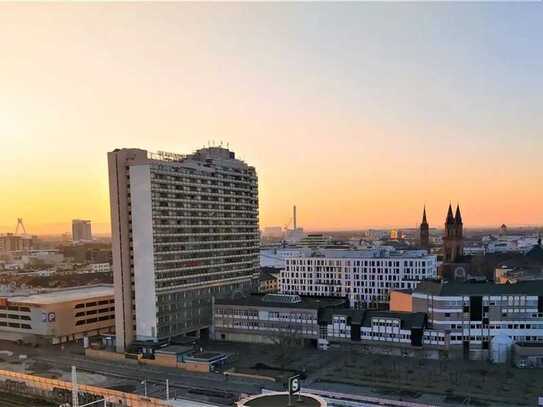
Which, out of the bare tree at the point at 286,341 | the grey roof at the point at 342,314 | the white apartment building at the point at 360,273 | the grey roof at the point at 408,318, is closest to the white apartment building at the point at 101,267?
the white apartment building at the point at 360,273

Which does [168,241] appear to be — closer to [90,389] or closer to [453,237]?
Result: [90,389]

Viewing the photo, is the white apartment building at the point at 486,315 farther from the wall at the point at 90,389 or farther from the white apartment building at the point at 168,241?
the wall at the point at 90,389

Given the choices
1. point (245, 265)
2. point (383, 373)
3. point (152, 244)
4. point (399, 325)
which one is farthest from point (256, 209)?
point (383, 373)

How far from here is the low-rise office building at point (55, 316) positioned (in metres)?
69.2

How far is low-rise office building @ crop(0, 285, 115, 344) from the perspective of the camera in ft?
227

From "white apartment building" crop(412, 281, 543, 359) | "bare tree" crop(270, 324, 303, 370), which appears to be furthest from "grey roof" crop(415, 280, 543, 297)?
"bare tree" crop(270, 324, 303, 370)

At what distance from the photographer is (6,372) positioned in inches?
2067

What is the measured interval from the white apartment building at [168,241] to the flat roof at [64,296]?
15536 millimetres

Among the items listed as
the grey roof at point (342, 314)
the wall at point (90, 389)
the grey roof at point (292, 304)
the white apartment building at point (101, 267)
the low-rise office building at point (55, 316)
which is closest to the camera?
the wall at point (90, 389)

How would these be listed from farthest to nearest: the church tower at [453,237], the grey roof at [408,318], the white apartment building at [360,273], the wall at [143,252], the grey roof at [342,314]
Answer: the church tower at [453,237], the white apartment building at [360,273], the wall at [143,252], the grey roof at [342,314], the grey roof at [408,318]

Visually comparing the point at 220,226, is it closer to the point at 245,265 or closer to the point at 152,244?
the point at 245,265

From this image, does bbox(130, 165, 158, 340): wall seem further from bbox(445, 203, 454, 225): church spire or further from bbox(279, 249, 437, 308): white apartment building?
bbox(445, 203, 454, 225): church spire

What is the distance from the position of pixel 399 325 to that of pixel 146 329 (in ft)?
100

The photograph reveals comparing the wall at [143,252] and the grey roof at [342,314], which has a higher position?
the wall at [143,252]
